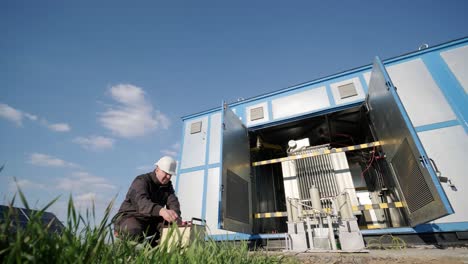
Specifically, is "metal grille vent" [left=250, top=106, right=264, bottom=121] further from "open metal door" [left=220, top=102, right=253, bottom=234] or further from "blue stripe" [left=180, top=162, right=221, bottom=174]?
"blue stripe" [left=180, top=162, right=221, bottom=174]

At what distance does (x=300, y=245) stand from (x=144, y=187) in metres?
2.82

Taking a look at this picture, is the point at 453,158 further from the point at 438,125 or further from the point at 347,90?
the point at 347,90

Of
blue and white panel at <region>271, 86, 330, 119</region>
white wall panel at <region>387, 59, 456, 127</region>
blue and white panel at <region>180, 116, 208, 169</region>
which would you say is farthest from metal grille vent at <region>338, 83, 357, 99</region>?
blue and white panel at <region>180, 116, 208, 169</region>

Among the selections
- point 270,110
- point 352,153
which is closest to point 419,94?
point 270,110

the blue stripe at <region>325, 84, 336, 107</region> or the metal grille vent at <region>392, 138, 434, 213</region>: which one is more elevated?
the blue stripe at <region>325, 84, 336, 107</region>

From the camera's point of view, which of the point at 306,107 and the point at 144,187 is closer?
the point at 144,187

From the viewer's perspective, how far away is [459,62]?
457cm

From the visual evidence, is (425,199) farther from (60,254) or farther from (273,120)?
(60,254)

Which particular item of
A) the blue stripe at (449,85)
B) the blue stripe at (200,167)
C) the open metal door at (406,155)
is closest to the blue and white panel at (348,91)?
the open metal door at (406,155)

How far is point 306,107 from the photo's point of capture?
5.93 meters

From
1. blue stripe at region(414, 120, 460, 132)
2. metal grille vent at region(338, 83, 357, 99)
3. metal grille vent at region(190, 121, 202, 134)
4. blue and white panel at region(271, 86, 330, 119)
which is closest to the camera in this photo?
blue stripe at region(414, 120, 460, 132)

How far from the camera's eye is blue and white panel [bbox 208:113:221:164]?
601cm

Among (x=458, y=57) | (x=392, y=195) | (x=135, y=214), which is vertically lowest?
(x=135, y=214)

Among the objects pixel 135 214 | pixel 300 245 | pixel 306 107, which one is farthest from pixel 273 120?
pixel 135 214
